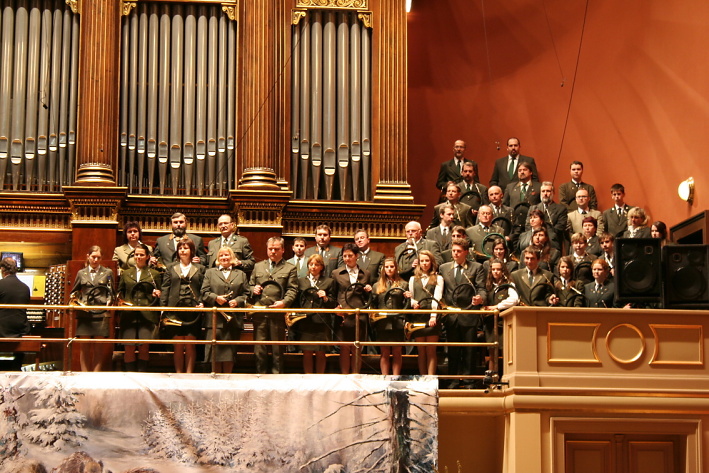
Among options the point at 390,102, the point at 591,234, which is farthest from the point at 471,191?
the point at 591,234

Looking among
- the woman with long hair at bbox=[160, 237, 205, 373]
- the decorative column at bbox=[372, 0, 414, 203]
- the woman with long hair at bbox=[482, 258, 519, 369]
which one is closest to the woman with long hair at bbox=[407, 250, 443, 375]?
the woman with long hair at bbox=[482, 258, 519, 369]

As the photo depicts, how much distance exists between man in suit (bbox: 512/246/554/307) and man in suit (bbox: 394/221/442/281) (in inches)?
32.5

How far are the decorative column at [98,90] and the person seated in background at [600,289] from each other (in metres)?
4.99

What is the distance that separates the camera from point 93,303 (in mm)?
10234

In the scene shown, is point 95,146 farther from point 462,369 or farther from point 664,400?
point 664,400

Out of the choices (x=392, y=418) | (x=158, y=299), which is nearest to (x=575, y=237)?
(x=392, y=418)

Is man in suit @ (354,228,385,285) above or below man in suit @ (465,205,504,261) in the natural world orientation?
below

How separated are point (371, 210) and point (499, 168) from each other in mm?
1491

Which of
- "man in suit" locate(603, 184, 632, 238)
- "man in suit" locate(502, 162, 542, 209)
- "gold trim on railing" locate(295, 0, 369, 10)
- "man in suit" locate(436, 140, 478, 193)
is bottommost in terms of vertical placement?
"man in suit" locate(603, 184, 632, 238)

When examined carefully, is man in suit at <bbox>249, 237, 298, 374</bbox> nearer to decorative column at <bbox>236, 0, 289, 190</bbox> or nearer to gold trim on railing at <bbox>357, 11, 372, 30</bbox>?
decorative column at <bbox>236, 0, 289, 190</bbox>

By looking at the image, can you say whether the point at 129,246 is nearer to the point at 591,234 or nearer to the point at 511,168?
the point at 591,234

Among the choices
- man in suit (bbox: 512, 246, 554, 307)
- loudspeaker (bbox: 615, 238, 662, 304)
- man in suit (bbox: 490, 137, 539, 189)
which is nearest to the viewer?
loudspeaker (bbox: 615, 238, 662, 304)

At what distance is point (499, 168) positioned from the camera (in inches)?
529

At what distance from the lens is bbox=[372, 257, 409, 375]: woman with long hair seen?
9945 mm
